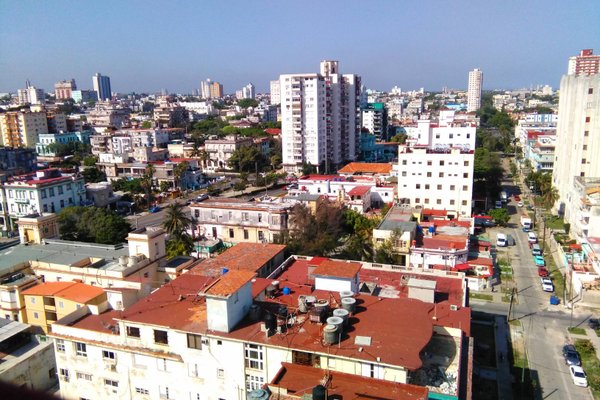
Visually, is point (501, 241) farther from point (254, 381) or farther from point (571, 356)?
point (254, 381)

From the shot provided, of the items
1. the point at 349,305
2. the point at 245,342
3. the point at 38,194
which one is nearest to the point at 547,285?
the point at 349,305

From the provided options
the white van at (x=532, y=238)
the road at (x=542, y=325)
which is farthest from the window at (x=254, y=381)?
the white van at (x=532, y=238)

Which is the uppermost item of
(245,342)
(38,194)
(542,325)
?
(245,342)

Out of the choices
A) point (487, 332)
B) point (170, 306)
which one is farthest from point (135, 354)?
point (487, 332)

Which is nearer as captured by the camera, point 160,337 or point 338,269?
point 160,337

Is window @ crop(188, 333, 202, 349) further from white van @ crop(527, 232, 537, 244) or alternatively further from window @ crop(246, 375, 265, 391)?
white van @ crop(527, 232, 537, 244)

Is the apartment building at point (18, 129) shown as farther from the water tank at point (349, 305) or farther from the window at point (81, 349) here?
the water tank at point (349, 305)
